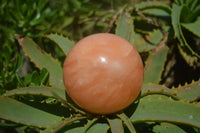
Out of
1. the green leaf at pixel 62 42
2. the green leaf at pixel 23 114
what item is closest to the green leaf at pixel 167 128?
the green leaf at pixel 23 114

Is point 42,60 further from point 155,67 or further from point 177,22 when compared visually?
point 177,22

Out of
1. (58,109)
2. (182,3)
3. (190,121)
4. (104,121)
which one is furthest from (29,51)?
(182,3)

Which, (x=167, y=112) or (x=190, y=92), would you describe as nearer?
(x=167, y=112)

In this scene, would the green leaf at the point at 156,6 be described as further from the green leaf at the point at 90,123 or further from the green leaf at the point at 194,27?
the green leaf at the point at 90,123

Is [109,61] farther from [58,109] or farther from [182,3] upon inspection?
[182,3]

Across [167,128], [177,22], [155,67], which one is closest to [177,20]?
[177,22]
